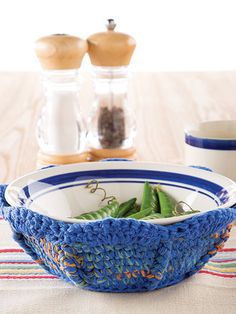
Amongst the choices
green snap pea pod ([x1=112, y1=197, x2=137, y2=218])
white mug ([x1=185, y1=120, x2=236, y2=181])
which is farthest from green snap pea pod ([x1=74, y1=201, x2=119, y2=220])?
white mug ([x1=185, y1=120, x2=236, y2=181])

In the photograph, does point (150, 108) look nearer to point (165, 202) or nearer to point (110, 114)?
point (110, 114)

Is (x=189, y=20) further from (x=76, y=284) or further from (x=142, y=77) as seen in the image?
(x=76, y=284)

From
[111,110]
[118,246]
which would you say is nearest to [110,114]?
[111,110]

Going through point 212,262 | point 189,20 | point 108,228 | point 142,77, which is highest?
point 108,228

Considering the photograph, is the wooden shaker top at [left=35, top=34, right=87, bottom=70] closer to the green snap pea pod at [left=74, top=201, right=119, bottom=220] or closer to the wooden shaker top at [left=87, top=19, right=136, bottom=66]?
the wooden shaker top at [left=87, top=19, right=136, bottom=66]

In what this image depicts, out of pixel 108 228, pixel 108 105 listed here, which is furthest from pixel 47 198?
pixel 108 105

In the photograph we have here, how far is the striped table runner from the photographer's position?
0.71m

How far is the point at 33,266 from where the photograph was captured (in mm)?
738

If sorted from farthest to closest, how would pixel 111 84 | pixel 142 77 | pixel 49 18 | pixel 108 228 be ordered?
pixel 49 18 < pixel 142 77 < pixel 111 84 < pixel 108 228

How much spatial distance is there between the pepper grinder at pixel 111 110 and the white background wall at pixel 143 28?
275 cm

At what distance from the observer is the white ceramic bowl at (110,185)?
73cm

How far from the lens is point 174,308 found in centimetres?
63

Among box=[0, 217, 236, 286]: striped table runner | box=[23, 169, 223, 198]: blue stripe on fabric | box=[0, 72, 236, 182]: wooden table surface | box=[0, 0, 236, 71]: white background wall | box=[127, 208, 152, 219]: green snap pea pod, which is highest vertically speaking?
box=[23, 169, 223, 198]: blue stripe on fabric

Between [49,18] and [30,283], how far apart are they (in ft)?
11.3
